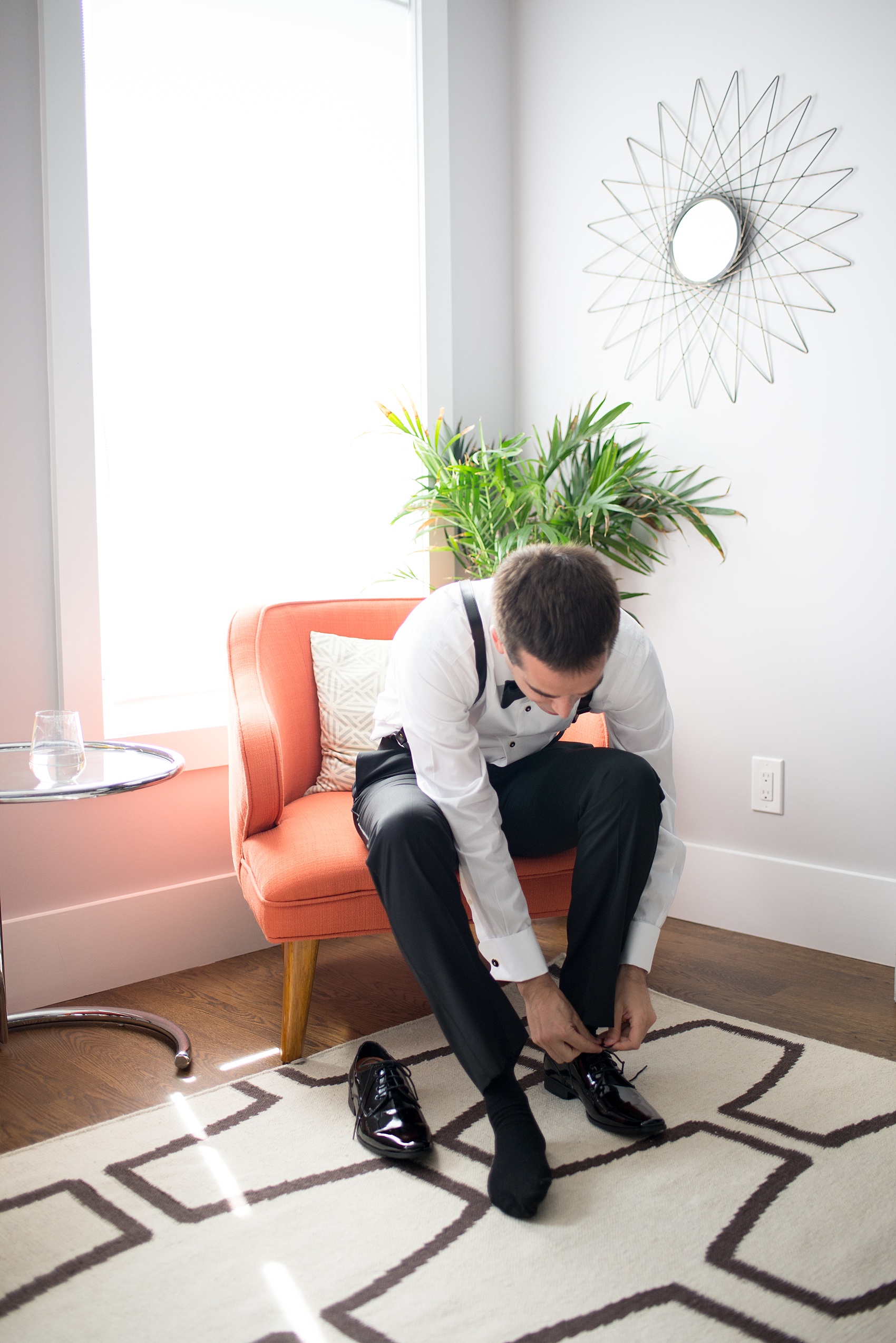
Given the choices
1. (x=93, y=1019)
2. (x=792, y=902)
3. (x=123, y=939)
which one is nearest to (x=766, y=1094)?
(x=792, y=902)

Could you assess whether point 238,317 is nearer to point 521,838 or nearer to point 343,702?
point 343,702

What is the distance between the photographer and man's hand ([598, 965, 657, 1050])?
1.43 meters

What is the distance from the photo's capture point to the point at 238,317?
2336 millimetres

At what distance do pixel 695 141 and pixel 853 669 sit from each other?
1.34 metres

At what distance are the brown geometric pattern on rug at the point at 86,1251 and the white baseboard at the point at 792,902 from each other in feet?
5.27

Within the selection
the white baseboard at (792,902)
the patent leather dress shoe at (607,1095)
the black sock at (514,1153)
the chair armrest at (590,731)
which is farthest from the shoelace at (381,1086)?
the white baseboard at (792,902)

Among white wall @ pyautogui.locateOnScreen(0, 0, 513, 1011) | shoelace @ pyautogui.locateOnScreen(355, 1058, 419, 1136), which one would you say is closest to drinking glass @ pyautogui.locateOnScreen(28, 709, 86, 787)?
white wall @ pyautogui.locateOnScreen(0, 0, 513, 1011)

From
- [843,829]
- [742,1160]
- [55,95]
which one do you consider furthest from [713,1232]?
[55,95]

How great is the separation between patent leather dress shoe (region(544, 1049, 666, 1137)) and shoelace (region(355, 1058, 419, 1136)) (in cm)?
24

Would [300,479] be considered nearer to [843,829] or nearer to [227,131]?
[227,131]

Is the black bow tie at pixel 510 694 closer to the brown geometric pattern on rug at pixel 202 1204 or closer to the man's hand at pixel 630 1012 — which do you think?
the man's hand at pixel 630 1012

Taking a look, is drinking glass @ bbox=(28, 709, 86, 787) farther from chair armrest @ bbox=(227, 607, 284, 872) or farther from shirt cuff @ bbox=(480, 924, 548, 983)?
shirt cuff @ bbox=(480, 924, 548, 983)

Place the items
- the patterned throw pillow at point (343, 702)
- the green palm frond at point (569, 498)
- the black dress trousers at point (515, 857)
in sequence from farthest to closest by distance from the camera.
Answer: the green palm frond at point (569, 498) → the patterned throw pillow at point (343, 702) → the black dress trousers at point (515, 857)

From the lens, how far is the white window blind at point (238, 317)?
7.02ft
